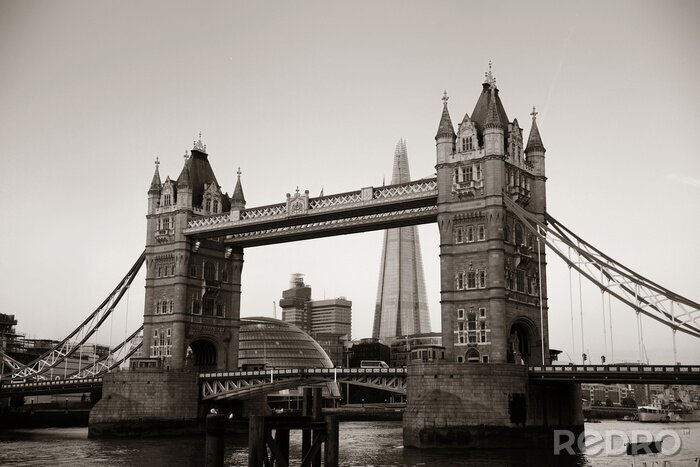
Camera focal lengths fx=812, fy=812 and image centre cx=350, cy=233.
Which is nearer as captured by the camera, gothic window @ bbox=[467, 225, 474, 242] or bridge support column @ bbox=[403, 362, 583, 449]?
bridge support column @ bbox=[403, 362, 583, 449]

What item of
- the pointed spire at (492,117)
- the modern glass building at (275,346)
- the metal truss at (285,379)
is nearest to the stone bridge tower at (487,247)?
the pointed spire at (492,117)

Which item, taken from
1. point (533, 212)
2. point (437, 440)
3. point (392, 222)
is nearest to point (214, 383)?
point (392, 222)

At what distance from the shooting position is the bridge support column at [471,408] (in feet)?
198

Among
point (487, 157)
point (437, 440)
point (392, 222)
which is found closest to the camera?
point (437, 440)

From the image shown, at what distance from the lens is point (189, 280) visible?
3425 inches

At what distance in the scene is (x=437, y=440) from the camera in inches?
Answer: 2351

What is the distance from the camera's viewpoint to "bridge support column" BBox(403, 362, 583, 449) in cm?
6022

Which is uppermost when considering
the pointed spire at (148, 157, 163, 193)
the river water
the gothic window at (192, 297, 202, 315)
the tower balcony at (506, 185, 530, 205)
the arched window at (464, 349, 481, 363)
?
the pointed spire at (148, 157, 163, 193)

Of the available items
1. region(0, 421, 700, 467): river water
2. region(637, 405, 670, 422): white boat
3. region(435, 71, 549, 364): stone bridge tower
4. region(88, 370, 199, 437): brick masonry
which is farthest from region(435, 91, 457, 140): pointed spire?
region(637, 405, 670, 422): white boat

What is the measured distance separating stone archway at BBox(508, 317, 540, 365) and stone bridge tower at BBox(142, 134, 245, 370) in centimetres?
3448

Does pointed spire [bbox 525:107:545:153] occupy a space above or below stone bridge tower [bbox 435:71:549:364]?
above

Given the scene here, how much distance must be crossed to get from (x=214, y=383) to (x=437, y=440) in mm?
31034

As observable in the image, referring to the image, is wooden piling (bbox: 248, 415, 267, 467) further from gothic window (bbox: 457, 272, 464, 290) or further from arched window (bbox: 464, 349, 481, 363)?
gothic window (bbox: 457, 272, 464, 290)

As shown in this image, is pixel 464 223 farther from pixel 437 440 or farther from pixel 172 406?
pixel 172 406
